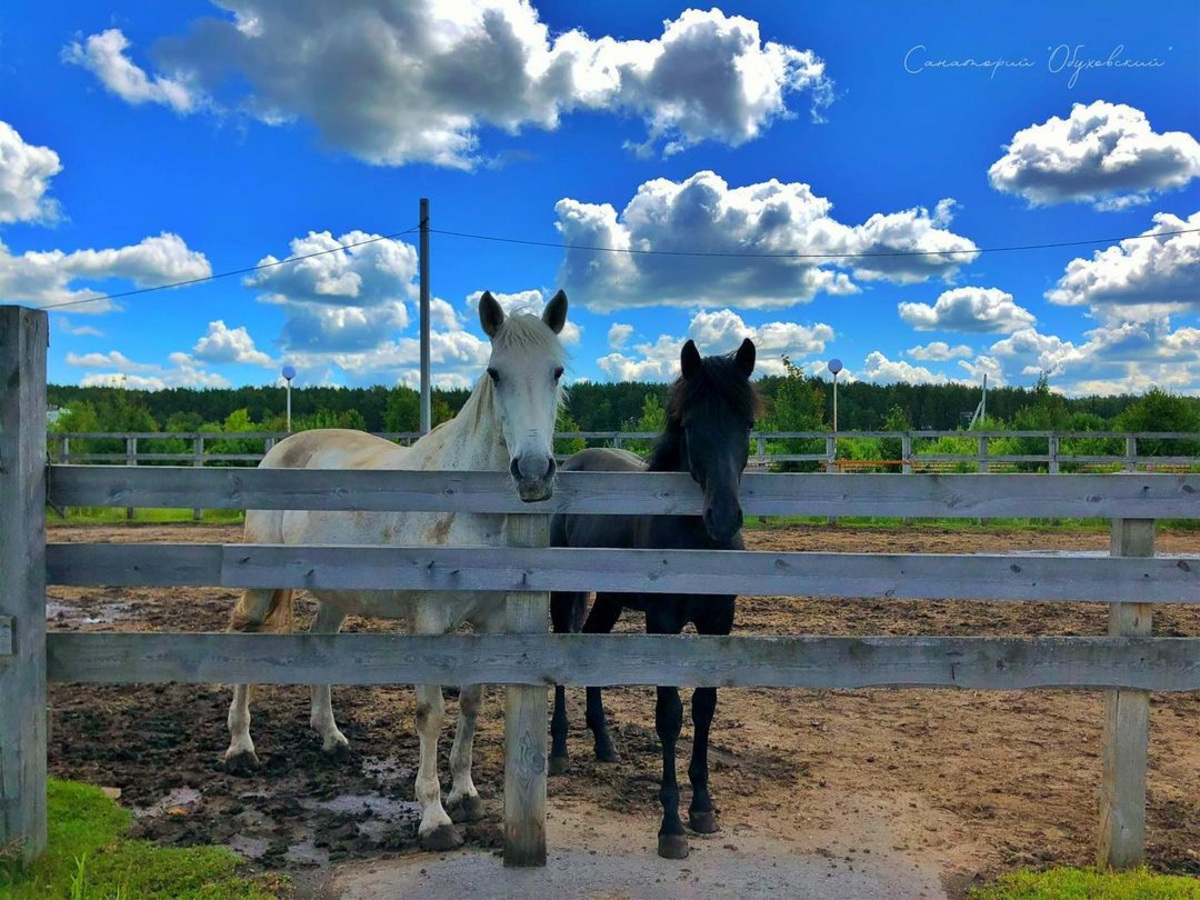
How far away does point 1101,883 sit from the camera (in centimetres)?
347

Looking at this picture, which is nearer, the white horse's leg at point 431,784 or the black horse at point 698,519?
the black horse at point 698,519

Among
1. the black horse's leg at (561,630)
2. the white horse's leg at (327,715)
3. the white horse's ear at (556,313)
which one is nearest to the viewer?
the white horse's ear at (556,313)

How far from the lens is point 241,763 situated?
4910mm

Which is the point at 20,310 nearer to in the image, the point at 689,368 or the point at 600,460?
the point at 689,368

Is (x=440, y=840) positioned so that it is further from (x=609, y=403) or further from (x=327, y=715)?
(x=609, y=403)

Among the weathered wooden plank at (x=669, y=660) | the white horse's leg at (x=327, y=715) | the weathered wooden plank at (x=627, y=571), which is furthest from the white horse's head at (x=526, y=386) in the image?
the white horse's leg at (x=327, y=715)

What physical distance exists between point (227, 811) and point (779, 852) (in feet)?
8.96

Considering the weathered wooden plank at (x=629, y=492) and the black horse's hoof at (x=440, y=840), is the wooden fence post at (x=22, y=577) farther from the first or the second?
the black horse's hoof at (x=440, y=840)

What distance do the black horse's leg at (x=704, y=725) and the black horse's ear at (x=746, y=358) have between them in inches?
43.9

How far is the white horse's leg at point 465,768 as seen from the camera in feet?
13.8

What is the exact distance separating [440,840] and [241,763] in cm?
175

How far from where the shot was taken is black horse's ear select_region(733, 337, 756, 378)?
392 cm

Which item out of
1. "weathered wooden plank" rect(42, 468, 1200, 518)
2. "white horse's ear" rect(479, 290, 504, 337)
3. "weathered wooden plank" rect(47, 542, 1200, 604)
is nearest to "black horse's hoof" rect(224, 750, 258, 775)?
"weathered wooden plank" rect(47, 542, 1200, 604)

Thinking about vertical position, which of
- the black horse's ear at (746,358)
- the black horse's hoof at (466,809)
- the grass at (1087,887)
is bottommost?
the black horse's hoof at (466,809)
